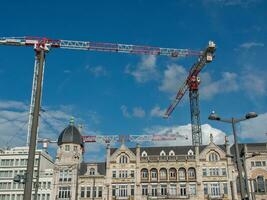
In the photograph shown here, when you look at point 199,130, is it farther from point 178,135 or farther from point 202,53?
point 202,53

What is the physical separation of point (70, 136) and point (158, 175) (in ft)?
62.2

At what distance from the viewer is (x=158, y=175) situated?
6819 centimetres

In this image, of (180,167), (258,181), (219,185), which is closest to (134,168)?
(180,167)

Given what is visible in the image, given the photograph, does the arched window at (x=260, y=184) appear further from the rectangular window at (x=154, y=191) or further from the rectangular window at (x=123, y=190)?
the rectangular window at (x=123, y=190)

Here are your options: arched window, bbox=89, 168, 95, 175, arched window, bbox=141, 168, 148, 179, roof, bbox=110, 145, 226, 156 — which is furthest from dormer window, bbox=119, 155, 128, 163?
arched window, bbox=89, 168, 95, 175

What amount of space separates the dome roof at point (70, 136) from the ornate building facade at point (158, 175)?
8.73ft

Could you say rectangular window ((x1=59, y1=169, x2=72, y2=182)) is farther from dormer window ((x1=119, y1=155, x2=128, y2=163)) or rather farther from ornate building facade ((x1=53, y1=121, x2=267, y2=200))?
dormer window ((x1=119, y1=155, x2=128, y2=163))

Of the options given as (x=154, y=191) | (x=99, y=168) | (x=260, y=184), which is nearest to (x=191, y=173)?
(x=154, y=191)

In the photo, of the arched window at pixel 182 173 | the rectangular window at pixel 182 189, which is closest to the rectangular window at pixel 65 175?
the arched window at pixel 182 173

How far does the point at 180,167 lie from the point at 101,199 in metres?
15.7

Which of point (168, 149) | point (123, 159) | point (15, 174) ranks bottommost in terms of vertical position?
point (15, 174)

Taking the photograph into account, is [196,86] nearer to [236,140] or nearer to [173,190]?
[173,190]

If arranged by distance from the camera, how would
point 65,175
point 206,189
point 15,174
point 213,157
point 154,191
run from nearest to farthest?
point 206,189 → point 154,191 → point 213,157 → point 65,175 → point 15,174

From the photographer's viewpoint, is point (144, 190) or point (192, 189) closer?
point (192, 189)
